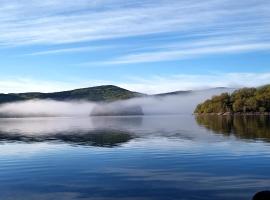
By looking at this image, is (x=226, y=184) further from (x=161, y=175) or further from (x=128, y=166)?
(x=128, y=166)

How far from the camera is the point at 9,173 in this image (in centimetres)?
6112

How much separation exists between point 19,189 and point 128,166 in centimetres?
1970

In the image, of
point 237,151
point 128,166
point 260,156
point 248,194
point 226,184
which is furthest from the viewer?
point 237,151

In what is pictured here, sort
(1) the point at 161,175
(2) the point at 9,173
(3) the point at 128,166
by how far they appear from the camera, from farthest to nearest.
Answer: (3) the point at 128,166
(2) the point at 9,173
(1) the point at 161,175

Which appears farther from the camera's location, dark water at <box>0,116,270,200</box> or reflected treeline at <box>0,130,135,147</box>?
reflected treeline at <box>0,130,135,147</box>

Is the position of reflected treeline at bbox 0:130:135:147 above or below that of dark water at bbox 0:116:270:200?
above

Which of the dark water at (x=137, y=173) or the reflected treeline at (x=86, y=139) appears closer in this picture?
the dark water at (x=137, y=173)

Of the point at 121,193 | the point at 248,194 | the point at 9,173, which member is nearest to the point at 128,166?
the point at 9,173

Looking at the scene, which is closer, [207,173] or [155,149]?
[207,173]

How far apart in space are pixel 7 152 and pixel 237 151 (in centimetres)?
4135

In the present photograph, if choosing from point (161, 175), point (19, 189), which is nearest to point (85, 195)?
point (19, 189)

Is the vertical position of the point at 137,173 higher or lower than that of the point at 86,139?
lower

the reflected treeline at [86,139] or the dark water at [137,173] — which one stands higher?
the reflected treeline at [86,139]

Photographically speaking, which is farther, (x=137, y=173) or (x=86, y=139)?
(x=86, y=139)
